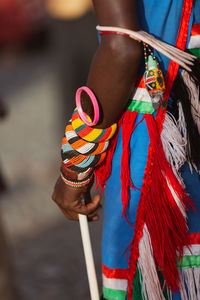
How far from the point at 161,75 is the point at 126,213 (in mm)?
424

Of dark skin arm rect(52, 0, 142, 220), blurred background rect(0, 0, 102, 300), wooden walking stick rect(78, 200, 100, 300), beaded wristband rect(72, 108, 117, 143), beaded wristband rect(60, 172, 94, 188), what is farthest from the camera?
blurred background rect(0, 0, 102, 300)

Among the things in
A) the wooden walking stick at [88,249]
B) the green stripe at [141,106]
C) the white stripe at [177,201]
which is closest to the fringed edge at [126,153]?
the green stripe at [141,106]

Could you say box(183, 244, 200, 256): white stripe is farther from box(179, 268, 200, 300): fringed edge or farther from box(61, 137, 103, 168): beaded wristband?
box(61, 137, 103, 168): beaded wristband

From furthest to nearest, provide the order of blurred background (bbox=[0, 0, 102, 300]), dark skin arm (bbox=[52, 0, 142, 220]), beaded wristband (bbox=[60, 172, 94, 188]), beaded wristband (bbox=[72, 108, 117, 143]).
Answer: blurred background (bbox=[0, 0, 102, 300])
beaded wristband (bbox=[60, 172, 94, 188])
beaded wristband (bbox=[72, 108, 117, 143])
dark skin arm (bbox=[52, 0, 142, 220])

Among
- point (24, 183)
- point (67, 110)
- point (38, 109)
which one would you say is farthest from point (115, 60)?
point (38, 109)

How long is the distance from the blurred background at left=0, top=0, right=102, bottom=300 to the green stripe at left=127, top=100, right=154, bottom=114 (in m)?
1.44

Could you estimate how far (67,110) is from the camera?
611cm

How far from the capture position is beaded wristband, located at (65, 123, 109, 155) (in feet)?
4.81

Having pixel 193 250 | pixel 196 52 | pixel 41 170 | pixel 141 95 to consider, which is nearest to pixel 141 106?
pixel 141 95

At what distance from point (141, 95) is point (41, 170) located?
13.0 feet

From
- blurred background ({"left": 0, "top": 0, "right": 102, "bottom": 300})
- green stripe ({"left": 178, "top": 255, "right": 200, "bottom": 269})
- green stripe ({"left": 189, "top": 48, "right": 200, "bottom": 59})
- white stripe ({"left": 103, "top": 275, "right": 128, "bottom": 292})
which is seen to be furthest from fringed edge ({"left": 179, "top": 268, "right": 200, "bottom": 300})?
blurred background ({"left": 0, "top": 0, "right": 102, "bottom": 300})

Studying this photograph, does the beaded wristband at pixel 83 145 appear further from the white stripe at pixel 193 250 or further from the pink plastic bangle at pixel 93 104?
the white stripe at pixel 193 250

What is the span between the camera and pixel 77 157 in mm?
1494

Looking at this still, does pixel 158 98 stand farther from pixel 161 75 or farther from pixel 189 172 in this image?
pixel 189 172
